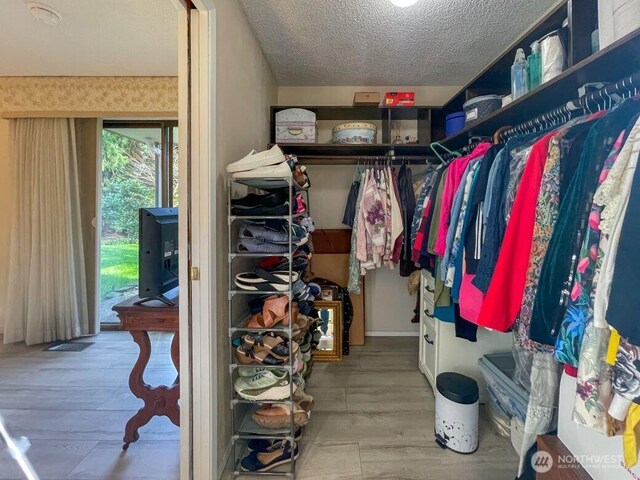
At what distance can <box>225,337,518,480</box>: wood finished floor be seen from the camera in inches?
57.6

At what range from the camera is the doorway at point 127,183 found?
3.03m

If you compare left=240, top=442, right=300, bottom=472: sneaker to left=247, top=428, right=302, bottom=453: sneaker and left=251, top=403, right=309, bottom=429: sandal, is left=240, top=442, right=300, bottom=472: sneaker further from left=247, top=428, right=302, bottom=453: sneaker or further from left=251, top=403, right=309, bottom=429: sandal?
left=251, top=403, right=309, bottom=429: sandal

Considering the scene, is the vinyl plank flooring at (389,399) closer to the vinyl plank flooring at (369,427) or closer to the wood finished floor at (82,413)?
the vinyl plank flooring at (369,427)

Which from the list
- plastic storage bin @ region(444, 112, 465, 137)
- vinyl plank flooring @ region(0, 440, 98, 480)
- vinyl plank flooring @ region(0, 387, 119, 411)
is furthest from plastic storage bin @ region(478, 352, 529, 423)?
vinyl plank flooring @ region(0, 387, 119, 411)

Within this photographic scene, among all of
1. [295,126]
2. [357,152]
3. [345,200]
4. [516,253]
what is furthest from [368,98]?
[516,253]

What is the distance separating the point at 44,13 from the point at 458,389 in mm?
3257

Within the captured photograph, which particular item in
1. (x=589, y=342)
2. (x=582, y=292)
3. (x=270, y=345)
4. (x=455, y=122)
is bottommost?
(x=270, y=345)

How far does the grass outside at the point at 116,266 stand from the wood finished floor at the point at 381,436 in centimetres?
208

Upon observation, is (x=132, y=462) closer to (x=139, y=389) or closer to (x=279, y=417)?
(x=139, y=389)

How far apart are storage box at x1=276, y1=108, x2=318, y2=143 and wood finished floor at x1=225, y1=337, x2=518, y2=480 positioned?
187cm

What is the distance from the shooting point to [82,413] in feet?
6.11

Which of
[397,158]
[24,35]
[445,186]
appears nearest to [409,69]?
[397,158]

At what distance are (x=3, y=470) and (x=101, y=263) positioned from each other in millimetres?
1898

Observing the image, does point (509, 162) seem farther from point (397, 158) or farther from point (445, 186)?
point (397, 158)
